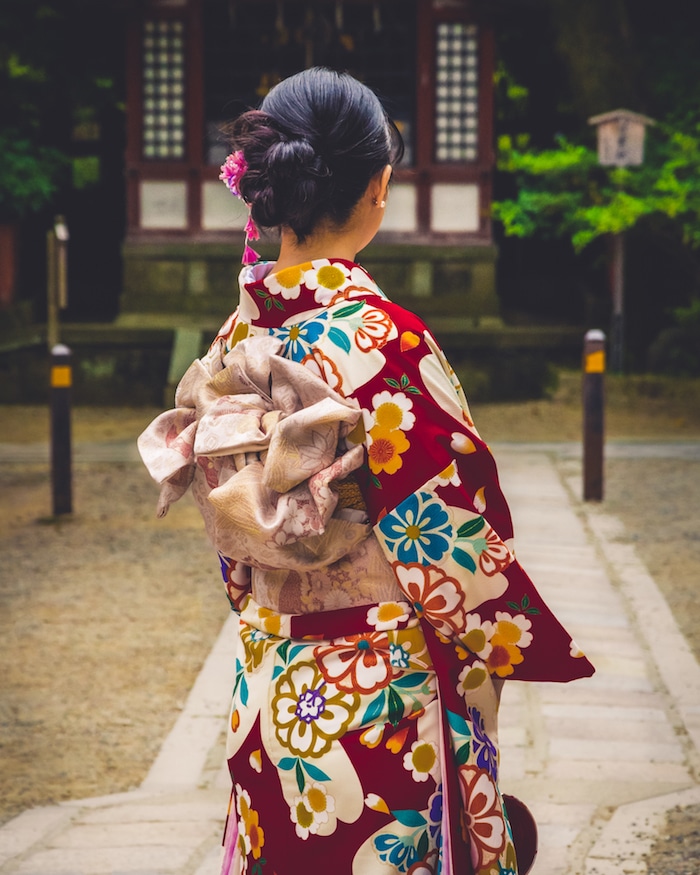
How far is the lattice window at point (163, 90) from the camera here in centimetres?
1461

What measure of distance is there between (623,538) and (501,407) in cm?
608

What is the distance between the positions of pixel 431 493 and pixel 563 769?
7.31ft

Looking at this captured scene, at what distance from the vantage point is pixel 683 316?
13.3 m

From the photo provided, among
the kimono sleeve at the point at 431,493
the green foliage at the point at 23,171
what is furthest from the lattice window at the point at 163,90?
the kimono sleeve at the point at 431,493

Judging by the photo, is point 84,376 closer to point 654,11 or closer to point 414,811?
point 654,11

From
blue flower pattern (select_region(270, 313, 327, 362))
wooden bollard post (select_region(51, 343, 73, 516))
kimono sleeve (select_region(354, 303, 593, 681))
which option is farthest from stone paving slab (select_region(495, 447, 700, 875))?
wooden bollard post (select_region(51, 343, 73, 516))

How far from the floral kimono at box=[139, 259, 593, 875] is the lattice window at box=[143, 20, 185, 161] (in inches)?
530

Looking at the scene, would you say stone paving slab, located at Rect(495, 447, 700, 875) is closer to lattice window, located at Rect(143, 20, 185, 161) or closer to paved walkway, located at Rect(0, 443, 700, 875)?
paved walkway, located at Rect(0, 443, 700, 875)

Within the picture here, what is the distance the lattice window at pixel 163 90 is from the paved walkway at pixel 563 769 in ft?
33.8

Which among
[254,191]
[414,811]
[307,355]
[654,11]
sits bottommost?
[414,811]

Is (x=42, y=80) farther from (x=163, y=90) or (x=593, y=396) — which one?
(x=593, y=396)

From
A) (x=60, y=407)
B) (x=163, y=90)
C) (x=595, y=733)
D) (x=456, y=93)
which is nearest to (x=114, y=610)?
(x=60, y=407)

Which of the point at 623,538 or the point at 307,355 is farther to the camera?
the point at 623,538

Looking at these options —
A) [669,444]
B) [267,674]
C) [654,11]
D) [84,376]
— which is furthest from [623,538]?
[654,11]
